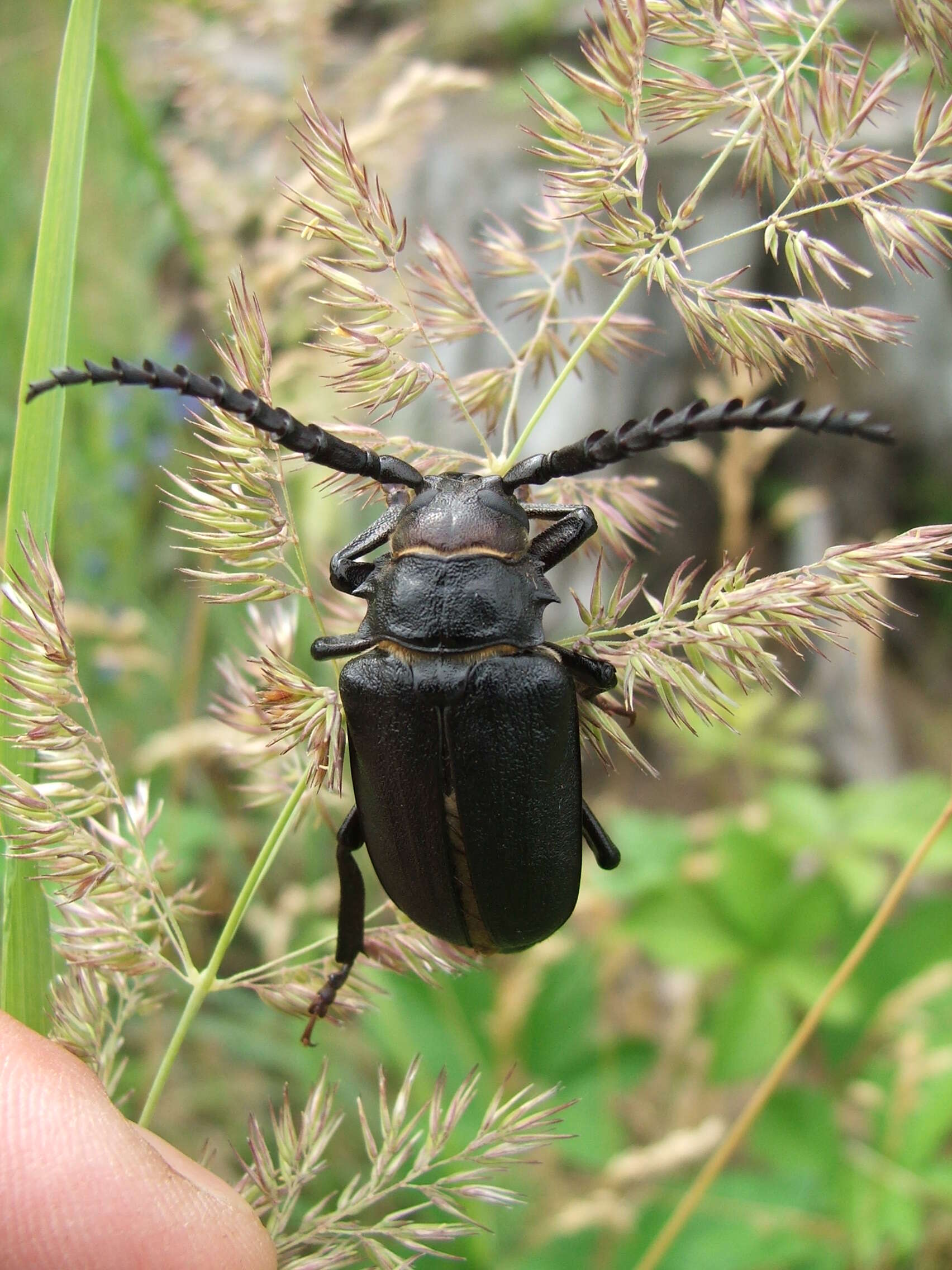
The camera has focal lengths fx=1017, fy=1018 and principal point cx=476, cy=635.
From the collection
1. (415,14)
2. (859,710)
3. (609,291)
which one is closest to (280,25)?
(609,291)

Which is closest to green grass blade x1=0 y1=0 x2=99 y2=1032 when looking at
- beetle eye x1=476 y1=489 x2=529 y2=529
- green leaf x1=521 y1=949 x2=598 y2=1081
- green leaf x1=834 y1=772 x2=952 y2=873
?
beetle eye x1=476 y1=489 x2=529 y2=529

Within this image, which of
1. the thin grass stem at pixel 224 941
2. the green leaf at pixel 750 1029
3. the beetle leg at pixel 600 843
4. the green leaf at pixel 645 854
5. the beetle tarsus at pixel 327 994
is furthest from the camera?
the green leaf at pixel 645 854

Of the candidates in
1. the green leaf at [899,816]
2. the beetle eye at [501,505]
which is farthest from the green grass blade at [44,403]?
the green leaf at [899,816]

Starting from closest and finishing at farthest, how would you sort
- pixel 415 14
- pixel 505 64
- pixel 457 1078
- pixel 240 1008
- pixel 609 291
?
1. pixel 457 1078
2. pixel 240 1008
3. pixel 609 291
4. pixel 505 64
5. pixel 415 14

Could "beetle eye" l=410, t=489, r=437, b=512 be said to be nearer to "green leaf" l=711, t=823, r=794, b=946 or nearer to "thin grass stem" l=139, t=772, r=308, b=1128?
"thin grass stem" l=139, t=772, r=308, b=1128

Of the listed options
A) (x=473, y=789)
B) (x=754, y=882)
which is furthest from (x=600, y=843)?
(x=754, y=882)

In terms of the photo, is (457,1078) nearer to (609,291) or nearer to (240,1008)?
Answer: (240,1008)

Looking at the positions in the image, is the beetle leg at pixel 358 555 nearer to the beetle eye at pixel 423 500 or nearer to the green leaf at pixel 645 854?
the beetle eye at pixel 423 500
